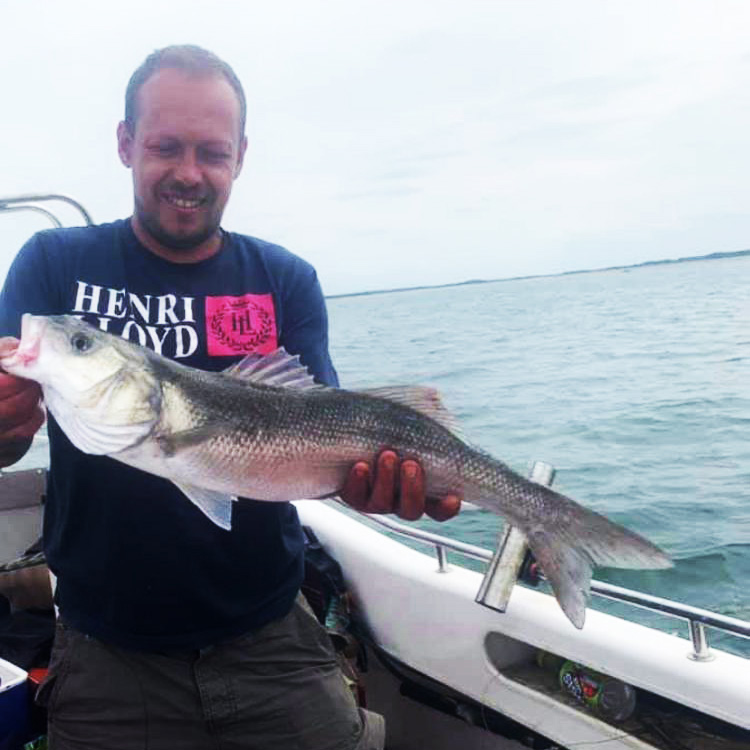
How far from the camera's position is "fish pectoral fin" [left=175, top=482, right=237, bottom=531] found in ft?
8.62

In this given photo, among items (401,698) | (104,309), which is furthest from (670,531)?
(104,309)

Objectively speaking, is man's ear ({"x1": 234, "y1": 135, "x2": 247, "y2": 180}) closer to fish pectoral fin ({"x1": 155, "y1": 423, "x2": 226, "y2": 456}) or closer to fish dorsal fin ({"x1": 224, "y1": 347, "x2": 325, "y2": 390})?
fish dorsal fin ({"x1": 224, "y1": 347, "x2": 325, "y2": 390})

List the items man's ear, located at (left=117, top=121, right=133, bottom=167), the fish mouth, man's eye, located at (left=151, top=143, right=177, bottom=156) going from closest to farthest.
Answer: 1. the fish mouth
2. man's eye, located at (left=151, top=143, right=177, bottom=156)
3. man's ear, located at (left=117, top=121, right=133, bottom=167)

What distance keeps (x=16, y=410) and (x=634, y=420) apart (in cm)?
1249

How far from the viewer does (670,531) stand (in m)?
8.60

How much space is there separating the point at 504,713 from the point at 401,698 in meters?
0.89

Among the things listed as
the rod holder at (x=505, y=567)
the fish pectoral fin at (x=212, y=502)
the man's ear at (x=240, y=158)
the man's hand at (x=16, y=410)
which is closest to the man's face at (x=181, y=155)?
the man's ear at (x=240, y=158)

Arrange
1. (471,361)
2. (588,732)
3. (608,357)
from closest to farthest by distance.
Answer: (588,732)
(608,357)
(471,361)

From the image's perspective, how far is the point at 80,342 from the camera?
2564 mm

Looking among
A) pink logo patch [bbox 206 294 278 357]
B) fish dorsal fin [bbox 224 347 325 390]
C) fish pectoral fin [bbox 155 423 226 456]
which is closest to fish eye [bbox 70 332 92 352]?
fish pectoral fin [bbox 155 423 226 456]

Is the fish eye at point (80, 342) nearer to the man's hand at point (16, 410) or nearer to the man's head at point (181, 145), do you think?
the man's hand at point (16, 410)

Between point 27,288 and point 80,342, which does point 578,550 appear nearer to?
point 80,342

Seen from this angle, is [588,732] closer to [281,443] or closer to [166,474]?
[281,443]

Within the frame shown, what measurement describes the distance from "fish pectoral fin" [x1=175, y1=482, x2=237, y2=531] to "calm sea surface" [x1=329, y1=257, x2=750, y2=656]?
3.38 feet
